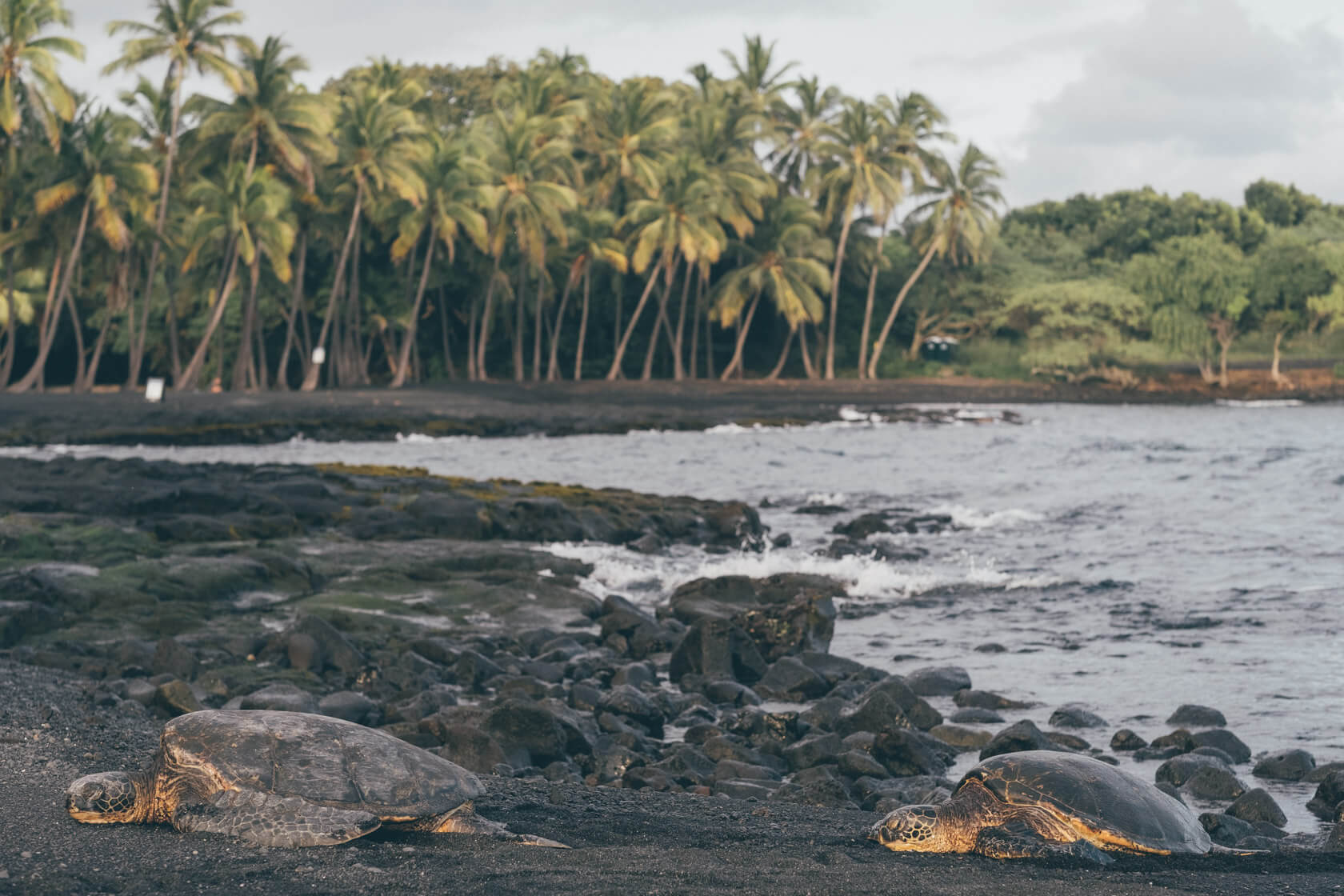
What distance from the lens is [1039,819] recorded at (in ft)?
15.8

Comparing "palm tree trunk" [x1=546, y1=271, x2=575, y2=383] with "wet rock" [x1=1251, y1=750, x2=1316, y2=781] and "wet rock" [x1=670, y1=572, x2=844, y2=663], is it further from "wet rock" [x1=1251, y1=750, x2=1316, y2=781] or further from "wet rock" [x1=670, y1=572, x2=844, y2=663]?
"wet rock" [x1=1251, y1=750, x2=1316, y2=781]

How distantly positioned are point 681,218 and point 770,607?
39.4 meters

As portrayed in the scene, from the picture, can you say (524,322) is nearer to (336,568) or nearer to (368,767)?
(336,568)

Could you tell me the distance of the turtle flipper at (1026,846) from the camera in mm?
4691

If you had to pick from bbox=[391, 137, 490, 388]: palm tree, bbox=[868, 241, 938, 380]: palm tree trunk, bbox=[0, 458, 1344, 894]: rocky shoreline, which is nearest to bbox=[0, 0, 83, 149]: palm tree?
bbox=[391, 137, 490, 388]: palm tree

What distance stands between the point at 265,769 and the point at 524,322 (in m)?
54.3

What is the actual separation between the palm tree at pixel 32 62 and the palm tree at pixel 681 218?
2084cm

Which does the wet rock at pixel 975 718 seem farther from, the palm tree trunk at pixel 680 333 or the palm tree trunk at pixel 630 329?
the palm tree trunk at pixel 680 333

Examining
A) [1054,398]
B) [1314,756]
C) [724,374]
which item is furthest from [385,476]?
[1054,398]

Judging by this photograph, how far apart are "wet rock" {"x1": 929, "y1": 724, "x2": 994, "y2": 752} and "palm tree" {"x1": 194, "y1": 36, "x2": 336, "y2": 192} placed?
118 ft

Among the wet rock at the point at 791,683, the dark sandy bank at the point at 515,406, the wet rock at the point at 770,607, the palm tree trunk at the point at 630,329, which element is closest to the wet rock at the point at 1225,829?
the wet rock at the point at 791,683

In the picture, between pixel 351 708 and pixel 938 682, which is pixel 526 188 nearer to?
pixel 938 682

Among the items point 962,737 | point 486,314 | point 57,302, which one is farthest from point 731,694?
point 486,314

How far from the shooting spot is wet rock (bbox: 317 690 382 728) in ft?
24.6
